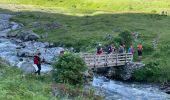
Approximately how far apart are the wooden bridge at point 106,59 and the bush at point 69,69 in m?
8.93

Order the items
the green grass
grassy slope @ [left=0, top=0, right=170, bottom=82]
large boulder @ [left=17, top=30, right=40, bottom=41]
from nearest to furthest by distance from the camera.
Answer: grassy slope @ [left=0, top=0, right=170, bottom=82]
large boulder @ [left=17, top=30, right=40, bottom=41]
the green grass

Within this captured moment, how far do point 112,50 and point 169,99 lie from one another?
570 inches

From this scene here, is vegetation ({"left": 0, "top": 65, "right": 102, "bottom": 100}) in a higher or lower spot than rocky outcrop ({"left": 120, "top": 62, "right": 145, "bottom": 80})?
higher

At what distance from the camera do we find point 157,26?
81.5 m

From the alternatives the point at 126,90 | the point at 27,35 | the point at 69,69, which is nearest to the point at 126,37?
the point at 126,90

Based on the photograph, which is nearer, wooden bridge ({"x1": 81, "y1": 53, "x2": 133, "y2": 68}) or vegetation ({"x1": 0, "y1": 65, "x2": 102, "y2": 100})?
vegetation ({"x1": 0, "y1": 65, "x2": 102, "y2": 100})

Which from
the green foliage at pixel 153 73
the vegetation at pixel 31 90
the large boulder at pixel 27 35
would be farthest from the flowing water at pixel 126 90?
the large boulder at pixel 27 35

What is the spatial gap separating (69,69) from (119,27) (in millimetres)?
43979

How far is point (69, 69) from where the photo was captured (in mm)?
37656

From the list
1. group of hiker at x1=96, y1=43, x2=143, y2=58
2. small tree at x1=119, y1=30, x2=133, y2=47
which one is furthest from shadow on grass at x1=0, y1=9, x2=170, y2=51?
group of hiker at x1=96, y1=43, x2=143, y2=58

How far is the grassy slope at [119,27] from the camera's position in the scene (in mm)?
50812

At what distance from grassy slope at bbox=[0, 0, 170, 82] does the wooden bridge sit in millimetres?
2563

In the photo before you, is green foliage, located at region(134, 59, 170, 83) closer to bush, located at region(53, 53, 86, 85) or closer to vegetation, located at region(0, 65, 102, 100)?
bush, located at region(53, 53, 86, 85)

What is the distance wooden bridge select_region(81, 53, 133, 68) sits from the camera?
48156 mm
